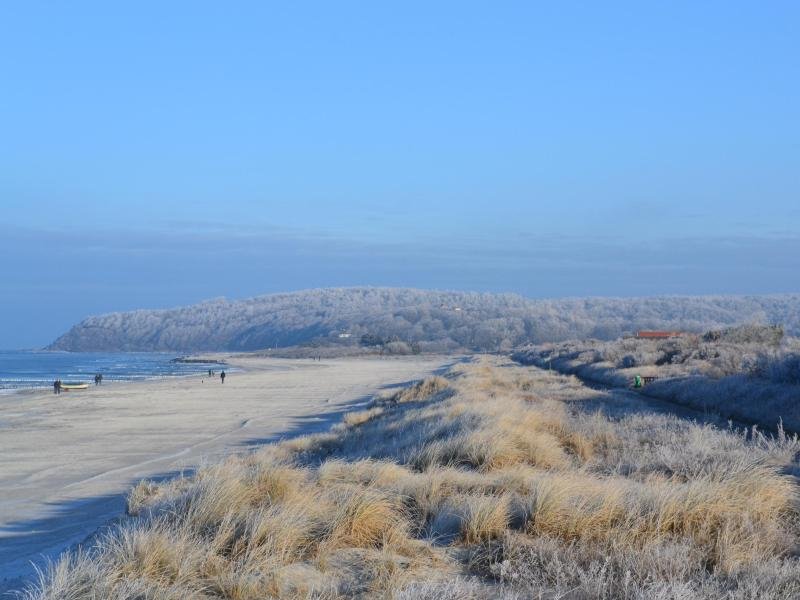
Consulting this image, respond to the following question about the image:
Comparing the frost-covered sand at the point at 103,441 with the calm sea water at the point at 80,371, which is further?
the calm sea water at the point at 80,371

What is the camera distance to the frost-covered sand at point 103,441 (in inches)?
396

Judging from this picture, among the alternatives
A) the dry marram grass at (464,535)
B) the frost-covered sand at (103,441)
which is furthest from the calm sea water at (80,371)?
the dry marram grass at (464,535)

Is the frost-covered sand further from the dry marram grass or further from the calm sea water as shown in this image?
the calm sea water

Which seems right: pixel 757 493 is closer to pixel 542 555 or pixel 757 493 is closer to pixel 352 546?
pixel 542 555

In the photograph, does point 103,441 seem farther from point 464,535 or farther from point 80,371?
point 80,371

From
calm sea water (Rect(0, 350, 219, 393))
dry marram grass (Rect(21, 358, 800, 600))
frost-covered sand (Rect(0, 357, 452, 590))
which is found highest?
dry marram grass (Rect(21, 358, 800, 600))

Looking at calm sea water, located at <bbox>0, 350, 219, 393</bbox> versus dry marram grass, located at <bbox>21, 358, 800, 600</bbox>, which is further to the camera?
calm sea water, located at <bbox>0, 350, 219, 393</bbox>

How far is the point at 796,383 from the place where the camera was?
20.9m

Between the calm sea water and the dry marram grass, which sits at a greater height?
the dry marram grass

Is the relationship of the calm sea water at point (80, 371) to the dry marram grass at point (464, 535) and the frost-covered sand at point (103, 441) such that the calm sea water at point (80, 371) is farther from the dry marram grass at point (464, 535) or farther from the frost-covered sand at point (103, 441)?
the dry marram grass at point (464, 535)

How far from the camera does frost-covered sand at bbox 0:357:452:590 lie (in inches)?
396

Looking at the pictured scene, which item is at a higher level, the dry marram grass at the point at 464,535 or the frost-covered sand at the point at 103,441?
the dry marram grass at the point at 464,535

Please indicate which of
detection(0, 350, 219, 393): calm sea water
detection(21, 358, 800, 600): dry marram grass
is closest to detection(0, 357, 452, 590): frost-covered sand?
detection(21, 358, 800, 600): dry marram grass

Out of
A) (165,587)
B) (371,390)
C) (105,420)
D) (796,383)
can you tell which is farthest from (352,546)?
(371,390)
